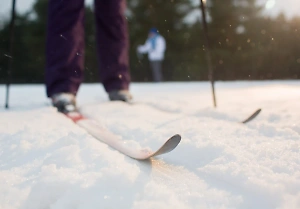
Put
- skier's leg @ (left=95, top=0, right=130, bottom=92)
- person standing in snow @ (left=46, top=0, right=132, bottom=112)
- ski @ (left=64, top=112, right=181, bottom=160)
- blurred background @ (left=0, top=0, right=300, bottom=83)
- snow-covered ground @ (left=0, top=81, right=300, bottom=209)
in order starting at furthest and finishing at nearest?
blurred background @ (left=0, top=0, right=300, bottom=83)
skier's leg @ (left=95, top=0, right=130, bottom=92)
person standing in snow @ (left=46, top=0, right=132, bottom=112)
ski @ (left=64, top=112, right=181, bottom=160)
snow-covered ground @ (left=0, top=81, right=300, bottom=209)

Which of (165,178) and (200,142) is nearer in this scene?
(165,178)

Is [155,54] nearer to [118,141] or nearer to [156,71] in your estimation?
[156,71]

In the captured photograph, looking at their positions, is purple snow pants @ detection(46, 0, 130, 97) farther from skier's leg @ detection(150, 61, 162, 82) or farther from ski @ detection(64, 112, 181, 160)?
skier's leg @ detection(150, 61, 162, 82)

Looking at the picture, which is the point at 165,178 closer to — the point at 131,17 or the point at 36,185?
the point at 36,185

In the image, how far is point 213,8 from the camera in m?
15.1

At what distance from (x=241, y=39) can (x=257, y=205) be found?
14.8 meters

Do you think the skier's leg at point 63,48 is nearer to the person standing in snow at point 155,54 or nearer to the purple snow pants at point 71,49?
the purple snow pants at point 71,49

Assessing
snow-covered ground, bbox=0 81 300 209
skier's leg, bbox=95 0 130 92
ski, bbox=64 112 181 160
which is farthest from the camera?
skier's leg, bbox=95 0 130 92

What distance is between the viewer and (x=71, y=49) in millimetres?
1636

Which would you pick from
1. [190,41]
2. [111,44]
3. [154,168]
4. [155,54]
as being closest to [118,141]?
[154,168]

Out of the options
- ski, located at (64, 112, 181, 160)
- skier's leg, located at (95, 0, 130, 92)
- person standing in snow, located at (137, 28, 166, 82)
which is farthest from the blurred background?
ski, located at (64, 112, 181, 160)

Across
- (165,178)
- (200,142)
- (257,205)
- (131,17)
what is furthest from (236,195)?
(131,17)

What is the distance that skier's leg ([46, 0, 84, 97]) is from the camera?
160 centimetres

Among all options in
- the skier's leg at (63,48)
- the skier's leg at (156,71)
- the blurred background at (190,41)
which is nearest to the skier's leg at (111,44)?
the skier's leg at (63,48)
